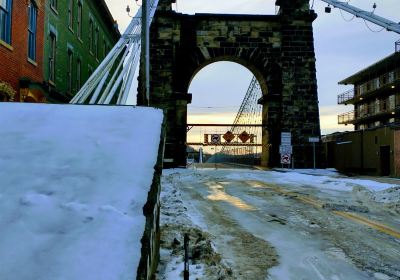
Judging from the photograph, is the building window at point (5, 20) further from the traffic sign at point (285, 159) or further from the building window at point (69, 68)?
the traffic sign at point (285, 159)

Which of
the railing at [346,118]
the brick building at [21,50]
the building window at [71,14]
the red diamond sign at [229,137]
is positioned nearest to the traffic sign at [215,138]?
the red diamond sign at [229,137]

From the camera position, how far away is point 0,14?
13078mm

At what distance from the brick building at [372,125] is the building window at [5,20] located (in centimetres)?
1929

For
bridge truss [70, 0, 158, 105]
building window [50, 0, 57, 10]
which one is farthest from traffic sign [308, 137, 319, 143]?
building window [50, 0, 57, 10]

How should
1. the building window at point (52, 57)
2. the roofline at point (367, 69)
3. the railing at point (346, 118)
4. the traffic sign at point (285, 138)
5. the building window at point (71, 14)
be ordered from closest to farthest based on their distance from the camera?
the building window at point (52, 57) → the building window at point (71, 14) → the traffic sign at point (285, 138) → the roofline at point (367, 69) → the railing at point (346, 118)

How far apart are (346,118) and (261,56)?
39.6 m

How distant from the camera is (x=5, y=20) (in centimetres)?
1341

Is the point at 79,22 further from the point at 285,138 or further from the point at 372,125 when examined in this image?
the point at 372,125

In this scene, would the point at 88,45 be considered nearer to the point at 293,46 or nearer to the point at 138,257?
the point at 293,46

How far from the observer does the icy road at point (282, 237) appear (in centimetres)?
434

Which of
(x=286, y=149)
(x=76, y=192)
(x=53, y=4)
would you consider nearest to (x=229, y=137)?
(x=286, y=149)

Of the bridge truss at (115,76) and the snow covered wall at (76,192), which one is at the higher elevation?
the bridge truss at (115,76)

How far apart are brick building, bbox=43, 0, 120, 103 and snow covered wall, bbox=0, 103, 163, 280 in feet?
41.7

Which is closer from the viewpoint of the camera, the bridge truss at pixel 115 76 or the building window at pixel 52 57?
the bridge truss at pixel 115 76
